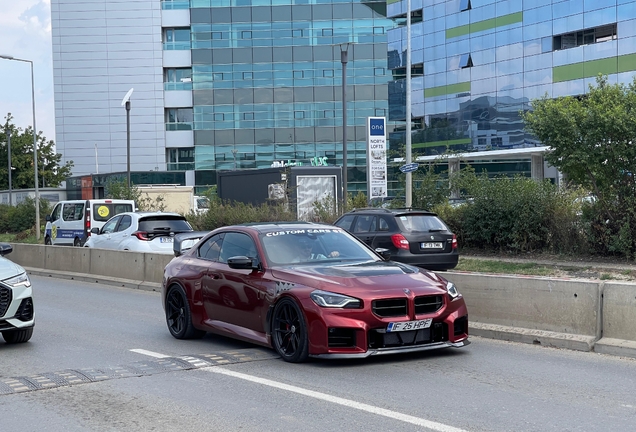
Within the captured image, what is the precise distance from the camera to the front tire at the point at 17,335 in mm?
10688

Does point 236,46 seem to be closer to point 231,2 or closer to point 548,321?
point 231,2

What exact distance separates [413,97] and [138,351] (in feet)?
200

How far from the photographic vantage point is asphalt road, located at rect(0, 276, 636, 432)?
6.48 meters

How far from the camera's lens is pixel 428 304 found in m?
8.68

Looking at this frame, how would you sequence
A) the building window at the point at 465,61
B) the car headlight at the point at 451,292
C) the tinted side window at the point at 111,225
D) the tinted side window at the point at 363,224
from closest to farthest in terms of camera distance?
the car headlight at the point at 451,292
the tinted side window at the point at 363,224
the tinted side window at the point at 111,225
the building window at the point at 465,61

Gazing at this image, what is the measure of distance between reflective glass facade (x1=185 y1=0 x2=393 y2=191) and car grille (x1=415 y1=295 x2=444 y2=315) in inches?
2477

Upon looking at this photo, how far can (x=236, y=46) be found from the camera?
72.9 metres

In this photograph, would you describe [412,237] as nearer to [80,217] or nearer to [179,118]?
[80,217]

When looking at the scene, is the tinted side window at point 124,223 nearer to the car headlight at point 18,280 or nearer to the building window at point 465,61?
the car headlight at point 18,280

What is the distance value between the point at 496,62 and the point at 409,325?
56.6 m

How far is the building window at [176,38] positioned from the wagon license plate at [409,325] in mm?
69565

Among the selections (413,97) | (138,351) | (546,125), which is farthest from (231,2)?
(138,351)

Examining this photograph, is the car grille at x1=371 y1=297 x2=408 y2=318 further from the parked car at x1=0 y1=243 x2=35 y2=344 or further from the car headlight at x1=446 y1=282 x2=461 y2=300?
the parked car at x1=0 y1=243 x2=35 y2=344

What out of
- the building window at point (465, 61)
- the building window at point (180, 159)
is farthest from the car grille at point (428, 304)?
the building window at point (180, 159)
